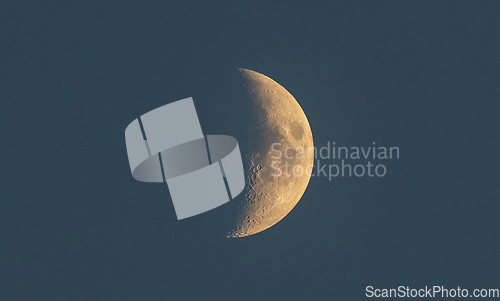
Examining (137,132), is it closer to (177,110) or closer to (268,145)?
(177,110)

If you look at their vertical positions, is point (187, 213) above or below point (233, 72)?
below

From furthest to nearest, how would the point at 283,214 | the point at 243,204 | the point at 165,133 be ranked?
the point at 283,214, the point at 243,204, the point at 165,133

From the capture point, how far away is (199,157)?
31.8 feet

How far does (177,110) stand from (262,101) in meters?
1.54

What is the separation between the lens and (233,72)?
27.2ft

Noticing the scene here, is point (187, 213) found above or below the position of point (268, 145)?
below

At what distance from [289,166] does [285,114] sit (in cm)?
92

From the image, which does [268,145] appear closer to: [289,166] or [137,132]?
[289,166]

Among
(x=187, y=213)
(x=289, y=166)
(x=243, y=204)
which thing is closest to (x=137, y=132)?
(x=187, y=213)

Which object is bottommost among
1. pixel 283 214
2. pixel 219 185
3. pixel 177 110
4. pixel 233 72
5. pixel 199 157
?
pixel 283 214

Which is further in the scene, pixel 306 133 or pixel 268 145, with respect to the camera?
pixel 306 133

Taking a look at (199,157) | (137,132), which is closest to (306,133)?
(199,157)

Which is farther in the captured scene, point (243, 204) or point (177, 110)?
point (243, 204)

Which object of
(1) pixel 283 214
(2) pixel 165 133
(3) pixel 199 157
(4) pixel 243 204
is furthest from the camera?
(3) pixel 199 157
